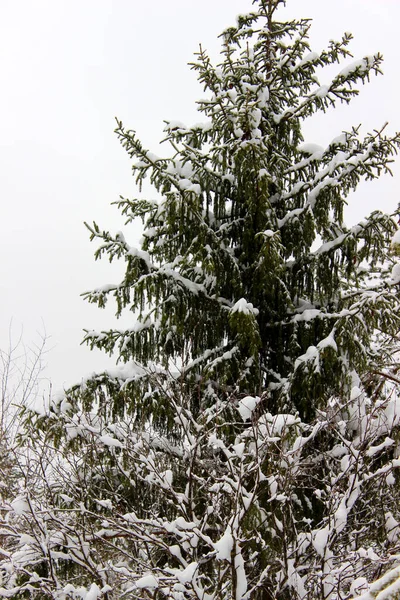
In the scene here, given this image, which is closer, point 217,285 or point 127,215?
point 217,285

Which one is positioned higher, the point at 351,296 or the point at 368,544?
the point at 351,296

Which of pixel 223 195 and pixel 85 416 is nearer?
pixel 85 416

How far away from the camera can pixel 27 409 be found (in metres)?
6.00

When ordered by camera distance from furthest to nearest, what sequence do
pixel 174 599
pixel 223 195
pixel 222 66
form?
pixel 222 66 < pixel 223 195 < pixel 174 599

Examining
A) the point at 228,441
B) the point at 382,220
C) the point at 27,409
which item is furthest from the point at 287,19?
the point at 27,409

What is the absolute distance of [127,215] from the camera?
7352mm

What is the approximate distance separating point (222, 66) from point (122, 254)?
128 inches

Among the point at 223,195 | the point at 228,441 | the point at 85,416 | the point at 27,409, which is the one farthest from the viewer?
the point at 223,195

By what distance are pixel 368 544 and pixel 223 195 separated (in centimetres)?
489

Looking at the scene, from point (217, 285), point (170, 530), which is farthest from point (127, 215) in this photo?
point (170, 530)

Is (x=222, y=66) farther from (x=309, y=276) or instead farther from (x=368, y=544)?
(x=368, y=544)

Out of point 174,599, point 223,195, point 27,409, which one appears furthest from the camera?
point 223,195

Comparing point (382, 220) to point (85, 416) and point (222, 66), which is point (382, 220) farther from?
point (85, 416)

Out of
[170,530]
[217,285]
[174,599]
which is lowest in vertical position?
[174,599]
